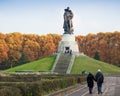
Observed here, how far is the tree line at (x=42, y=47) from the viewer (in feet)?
389

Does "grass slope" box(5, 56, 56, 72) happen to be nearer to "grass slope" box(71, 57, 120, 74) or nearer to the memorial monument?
"grass slope" box(71, 57, 120, 74)

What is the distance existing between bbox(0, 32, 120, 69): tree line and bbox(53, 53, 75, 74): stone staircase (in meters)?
23.9

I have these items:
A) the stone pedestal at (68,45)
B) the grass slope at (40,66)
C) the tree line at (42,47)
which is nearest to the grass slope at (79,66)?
the grass slope at (40,66)

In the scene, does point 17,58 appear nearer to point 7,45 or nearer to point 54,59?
point 7,45

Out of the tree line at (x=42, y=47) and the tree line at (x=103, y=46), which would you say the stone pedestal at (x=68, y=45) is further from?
the tree line at (x=103, y=46)

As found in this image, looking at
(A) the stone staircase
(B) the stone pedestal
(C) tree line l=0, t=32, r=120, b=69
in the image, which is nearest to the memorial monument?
(B) the stone pedestal

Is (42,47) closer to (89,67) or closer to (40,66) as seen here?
(40,66)

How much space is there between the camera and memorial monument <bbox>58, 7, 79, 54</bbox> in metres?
96.6

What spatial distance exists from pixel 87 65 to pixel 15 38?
52.8 m

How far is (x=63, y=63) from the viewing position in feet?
285

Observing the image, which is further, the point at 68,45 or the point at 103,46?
the point at 103,46

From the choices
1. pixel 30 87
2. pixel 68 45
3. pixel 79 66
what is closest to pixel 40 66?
pixel 79 66

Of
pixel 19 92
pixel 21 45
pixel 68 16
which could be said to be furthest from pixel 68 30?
pixel 19 92

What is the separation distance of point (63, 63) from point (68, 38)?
12532 millimetres
